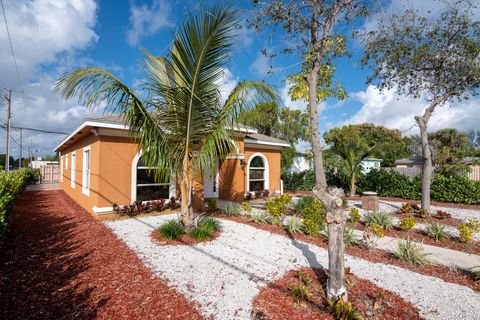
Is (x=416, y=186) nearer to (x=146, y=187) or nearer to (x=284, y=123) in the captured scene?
(x=146, y=187)

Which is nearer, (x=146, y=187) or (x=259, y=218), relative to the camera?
(x=259, y=218)

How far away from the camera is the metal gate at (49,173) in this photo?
27750mm

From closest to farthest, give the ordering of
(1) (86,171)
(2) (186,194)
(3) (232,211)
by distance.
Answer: (2) (186,194), (3) (232,211), (1) (86,171)

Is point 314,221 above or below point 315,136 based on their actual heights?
below

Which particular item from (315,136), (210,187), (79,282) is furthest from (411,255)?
(210,187)

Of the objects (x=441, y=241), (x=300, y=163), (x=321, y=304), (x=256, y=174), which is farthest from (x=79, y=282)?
(x=300, y=163)

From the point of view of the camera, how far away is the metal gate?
27.8 meters

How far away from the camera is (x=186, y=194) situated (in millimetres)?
6180

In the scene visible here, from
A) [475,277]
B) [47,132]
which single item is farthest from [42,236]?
[47,132]

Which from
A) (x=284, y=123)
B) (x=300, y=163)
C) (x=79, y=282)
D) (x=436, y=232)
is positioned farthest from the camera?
(x=284, y=123)

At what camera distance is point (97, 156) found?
8.24 meters

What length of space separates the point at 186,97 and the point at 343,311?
4.66 meters

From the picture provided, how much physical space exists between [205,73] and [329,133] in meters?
29.6

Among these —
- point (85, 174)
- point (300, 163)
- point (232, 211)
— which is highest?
point (300, 163)
